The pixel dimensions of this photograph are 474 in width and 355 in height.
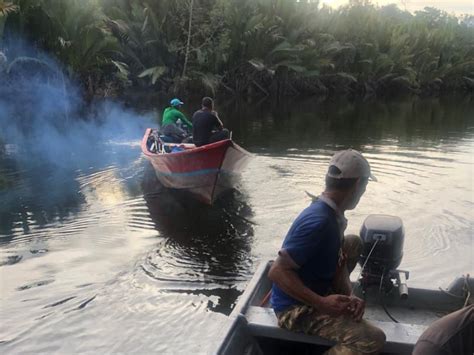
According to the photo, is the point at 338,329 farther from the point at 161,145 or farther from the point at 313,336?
the point at 161,145

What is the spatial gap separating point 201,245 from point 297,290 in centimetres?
476

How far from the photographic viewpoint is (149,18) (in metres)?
30.8

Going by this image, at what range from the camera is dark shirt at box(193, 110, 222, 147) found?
10609mm

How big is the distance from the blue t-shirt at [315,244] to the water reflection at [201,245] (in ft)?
9.25

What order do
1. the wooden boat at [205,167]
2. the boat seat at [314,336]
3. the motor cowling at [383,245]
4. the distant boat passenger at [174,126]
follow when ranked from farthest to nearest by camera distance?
the distant boat passenger at [174,126] → the wooden boat at [205,167] → the motor cowling at [383,245] → the boat seat at [314,336]

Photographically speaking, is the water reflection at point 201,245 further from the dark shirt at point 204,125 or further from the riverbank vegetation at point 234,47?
the riverbank vegetation at point 234,47

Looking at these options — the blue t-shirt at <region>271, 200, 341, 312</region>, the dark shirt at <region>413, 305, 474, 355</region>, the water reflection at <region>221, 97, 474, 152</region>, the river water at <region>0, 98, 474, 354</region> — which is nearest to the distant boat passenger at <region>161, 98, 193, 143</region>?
the river water at <region>0, 98, 474, 354</region>

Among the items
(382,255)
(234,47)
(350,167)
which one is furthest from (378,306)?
(234,47)

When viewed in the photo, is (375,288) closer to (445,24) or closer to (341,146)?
(341,146)

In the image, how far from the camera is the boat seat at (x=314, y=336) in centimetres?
345

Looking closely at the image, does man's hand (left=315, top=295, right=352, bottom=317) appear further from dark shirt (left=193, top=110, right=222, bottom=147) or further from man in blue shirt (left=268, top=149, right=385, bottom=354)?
dark shirt (left=193, top=110, right=222, bottom=147)

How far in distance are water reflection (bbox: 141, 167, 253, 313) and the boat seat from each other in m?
2.29

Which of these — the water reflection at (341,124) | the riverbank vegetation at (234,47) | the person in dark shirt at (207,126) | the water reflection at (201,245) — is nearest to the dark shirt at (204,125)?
the person in dark shirt at (207,126)

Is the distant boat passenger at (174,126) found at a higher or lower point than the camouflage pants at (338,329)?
lower
